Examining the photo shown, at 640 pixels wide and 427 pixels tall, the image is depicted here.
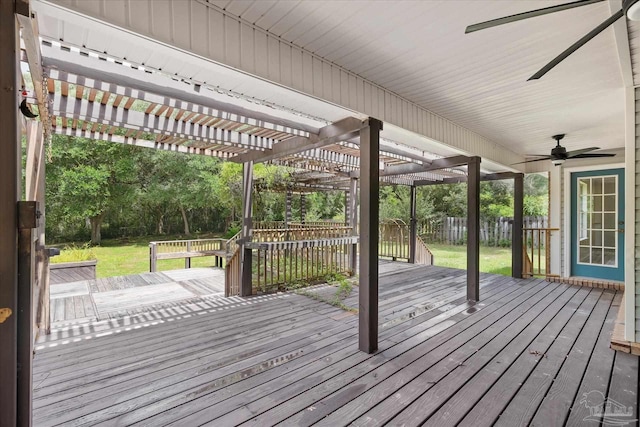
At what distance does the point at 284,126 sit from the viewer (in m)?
3.28

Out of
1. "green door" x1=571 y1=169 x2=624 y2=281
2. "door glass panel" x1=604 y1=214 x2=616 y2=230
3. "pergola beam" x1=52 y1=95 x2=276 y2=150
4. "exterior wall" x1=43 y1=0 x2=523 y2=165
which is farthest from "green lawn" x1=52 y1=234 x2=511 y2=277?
"pergola beam" x1=52 y1=95 x2=276 y2=150

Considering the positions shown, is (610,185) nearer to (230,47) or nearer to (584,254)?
(584,254)

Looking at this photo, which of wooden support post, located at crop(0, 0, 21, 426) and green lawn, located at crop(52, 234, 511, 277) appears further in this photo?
green lawn, located at crop(52, 234, 511, 277)

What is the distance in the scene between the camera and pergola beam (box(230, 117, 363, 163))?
10.2 feet

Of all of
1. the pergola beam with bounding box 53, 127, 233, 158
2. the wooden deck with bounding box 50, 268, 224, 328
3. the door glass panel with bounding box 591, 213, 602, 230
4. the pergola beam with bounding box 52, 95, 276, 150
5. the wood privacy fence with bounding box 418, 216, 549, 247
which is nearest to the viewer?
the pergola beam with bounding box 52, 95, 276, 150

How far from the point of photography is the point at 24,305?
1342mm

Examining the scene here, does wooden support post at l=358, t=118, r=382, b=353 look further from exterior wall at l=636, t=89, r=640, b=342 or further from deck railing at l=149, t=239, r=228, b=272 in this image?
deck railing at l=149, t=239, r=228, b=272

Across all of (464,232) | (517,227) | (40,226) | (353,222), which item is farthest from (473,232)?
(464,232)

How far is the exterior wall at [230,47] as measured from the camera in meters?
1.66

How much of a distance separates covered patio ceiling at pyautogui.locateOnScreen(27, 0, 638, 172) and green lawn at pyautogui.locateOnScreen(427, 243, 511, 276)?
6.21m

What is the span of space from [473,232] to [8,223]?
5.15 metres

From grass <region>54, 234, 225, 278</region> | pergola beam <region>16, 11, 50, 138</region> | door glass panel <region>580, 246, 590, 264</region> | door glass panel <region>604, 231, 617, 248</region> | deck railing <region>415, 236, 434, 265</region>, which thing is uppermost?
pergola beam <region>16, 11, 50, 138</region>

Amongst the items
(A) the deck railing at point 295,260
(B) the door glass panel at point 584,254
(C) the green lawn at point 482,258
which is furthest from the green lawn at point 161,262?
(A) the deck railing at point 295,260

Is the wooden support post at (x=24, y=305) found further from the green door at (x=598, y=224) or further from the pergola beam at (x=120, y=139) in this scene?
the green door at (x=598, y=224)
